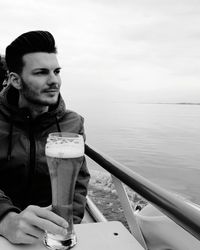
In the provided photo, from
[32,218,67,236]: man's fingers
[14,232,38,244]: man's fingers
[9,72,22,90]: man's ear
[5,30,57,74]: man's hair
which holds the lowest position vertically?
[14,232,38,244]: man's fingers

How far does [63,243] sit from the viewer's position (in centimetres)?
107

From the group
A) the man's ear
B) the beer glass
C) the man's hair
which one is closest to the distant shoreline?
the man's ear

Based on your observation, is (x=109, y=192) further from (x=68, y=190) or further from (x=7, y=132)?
(x=68, y=190)

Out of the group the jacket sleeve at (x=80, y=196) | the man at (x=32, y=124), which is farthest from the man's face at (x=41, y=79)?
the jacket sleeve at (x=80, y=196)

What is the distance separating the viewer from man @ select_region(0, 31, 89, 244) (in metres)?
1.97

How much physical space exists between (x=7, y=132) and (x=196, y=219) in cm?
142

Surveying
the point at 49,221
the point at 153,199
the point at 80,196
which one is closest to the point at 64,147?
the point at 49,221

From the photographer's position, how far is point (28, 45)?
7.04ft

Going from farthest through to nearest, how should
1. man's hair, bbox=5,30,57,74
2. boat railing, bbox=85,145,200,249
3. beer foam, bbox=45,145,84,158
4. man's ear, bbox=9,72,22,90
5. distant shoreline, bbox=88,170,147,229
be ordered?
distant shoreline, bbox=88,170,147,229
man's ear, bbox=9,72,22,90
man's hair, bbox=5,30,57,74
beer foam, bbox=45,145,84,158
boat railing, bbox=85,145,200,249

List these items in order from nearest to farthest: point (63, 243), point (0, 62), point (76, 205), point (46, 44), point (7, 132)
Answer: point (63, 243) → point (76, 205) → point (7, 132) → point (46, 44) → point (0, 62)

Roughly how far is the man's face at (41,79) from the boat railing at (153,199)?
1.76 ft

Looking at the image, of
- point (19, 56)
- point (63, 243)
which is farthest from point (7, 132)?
point (63, 243)

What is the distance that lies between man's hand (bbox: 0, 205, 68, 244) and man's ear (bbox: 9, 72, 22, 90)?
1.28 metres

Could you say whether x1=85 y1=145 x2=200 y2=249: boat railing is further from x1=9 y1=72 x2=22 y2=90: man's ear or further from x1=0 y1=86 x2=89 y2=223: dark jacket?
x1=9 y1=72 x2=22 y2=90: man's ear
